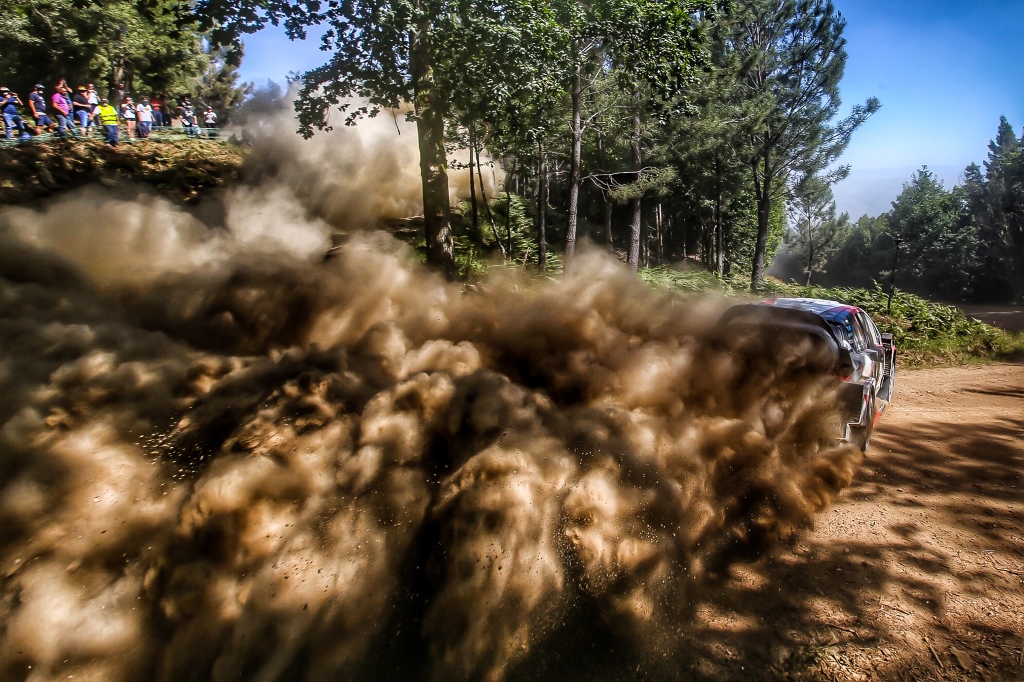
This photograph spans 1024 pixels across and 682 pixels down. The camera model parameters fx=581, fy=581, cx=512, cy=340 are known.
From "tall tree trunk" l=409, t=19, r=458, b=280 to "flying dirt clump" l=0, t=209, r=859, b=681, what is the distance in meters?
3.33

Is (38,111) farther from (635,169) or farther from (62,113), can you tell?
(635,169)

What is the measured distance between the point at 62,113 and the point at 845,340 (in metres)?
17.1

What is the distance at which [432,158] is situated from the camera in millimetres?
9750

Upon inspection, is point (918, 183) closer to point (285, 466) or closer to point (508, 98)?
point (508, 98)

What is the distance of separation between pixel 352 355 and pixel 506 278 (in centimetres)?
246

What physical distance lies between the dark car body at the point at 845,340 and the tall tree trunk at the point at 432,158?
15.3 ft

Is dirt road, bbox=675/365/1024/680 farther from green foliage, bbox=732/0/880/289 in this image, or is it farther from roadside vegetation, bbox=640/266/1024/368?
green foliage, bbox=732/0/880/289

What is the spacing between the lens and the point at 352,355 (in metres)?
5.79

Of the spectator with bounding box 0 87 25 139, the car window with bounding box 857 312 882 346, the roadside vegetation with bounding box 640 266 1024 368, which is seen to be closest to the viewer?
the car window with bounding box 857 312 882 346

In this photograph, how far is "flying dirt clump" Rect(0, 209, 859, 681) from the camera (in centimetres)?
377

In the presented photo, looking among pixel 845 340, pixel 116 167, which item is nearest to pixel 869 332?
pixel 845 340

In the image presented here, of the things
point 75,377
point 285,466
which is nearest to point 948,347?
point 285,466

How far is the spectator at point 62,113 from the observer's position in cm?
1354

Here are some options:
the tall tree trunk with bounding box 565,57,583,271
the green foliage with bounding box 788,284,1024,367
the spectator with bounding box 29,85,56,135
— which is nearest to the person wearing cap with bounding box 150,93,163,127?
the spectator with bounding box 29,85,56,135
